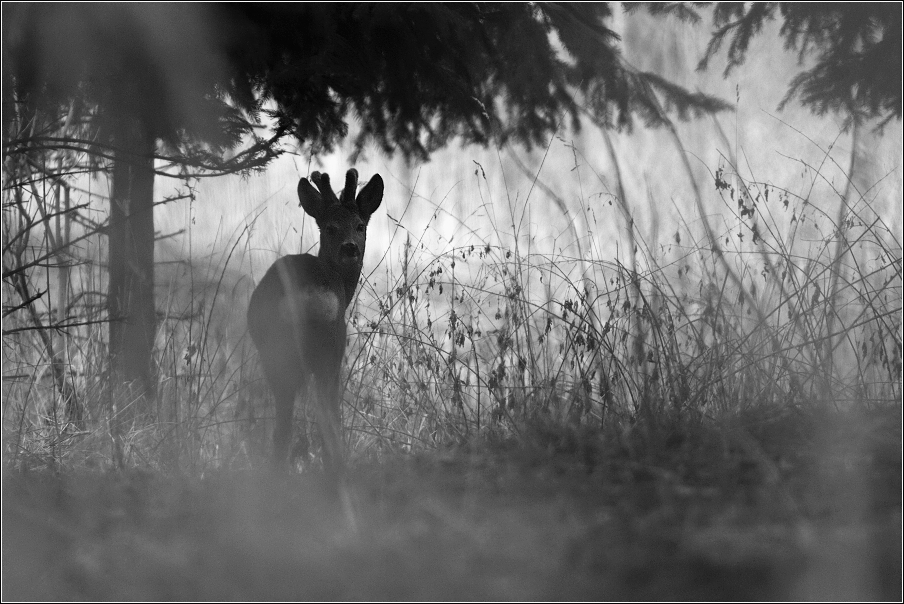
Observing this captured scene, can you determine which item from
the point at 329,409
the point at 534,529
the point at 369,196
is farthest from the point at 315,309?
the point at 534,529

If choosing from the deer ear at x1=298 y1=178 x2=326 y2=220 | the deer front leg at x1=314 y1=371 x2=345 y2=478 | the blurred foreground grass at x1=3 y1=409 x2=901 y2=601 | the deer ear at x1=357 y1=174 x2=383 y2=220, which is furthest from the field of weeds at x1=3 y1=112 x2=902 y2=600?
the deer ear at x1=298 y1=178 x2=326 y2=220

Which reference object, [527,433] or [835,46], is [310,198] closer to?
→ [527,433]

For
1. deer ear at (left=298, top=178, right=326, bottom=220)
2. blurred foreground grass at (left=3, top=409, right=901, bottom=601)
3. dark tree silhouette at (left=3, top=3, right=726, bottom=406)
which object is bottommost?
blurred foreground grass at (left=3, top=409, right=901, bottom=601)

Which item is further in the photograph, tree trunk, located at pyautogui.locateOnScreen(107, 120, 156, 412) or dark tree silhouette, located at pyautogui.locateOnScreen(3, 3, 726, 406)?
tree trunk, located at pyautogui.locateOnScreen(107, 120, 156, 412)

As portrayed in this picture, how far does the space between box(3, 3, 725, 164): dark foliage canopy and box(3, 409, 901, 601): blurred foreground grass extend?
1.89 metres

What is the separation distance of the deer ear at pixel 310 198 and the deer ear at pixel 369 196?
0.17 m

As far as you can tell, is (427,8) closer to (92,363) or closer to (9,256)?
(92,363)

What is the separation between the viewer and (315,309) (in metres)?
3.28

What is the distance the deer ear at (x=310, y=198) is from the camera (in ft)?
11.3

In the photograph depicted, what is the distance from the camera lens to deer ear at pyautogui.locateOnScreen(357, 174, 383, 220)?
3525mm

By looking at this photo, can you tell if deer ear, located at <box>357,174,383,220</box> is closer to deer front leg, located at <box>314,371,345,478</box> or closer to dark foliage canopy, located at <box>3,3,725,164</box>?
dark foliage canopy, located at <box>3,3,725,164</box>

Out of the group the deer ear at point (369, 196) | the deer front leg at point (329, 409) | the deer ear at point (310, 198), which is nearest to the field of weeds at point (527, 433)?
the deer front leg at point (329, 409)

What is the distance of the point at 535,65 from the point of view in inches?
161

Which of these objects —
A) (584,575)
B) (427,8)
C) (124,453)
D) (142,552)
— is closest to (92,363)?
(124,453)
